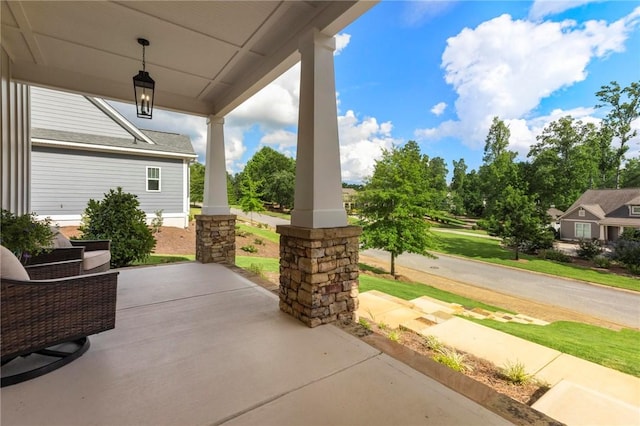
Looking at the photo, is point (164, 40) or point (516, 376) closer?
point (516, 376)

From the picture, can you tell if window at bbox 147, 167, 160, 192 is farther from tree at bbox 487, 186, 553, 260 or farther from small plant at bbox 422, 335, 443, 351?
tree at bbox 487, 186, 553, 260

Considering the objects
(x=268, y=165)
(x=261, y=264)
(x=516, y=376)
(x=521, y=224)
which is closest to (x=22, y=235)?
(x=516, y=376)

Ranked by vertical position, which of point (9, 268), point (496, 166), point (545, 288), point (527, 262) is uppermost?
point (496, 166)

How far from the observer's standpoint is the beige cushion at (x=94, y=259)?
3553 mm

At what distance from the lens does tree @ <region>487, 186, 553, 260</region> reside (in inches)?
551

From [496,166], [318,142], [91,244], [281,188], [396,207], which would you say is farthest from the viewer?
[281,188]

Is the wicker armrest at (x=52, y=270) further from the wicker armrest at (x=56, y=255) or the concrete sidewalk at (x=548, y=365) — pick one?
the concrete sidewalk at (x=548, y=365)

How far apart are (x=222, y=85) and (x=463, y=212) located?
31822 millimetres

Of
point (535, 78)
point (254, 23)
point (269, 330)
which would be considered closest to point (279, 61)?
point (254, 23)

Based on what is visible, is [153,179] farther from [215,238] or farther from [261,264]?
[215,238]

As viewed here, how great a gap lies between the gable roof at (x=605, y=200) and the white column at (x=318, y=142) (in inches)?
748

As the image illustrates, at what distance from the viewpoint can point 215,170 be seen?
5.01 m

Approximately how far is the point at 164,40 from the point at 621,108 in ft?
77.1

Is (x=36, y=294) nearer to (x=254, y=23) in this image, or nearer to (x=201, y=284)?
(x=201, y=284)
